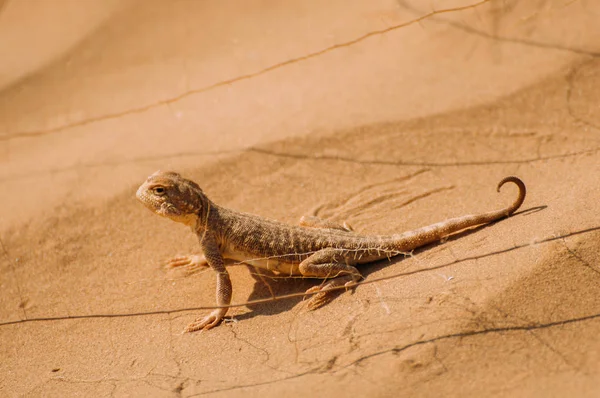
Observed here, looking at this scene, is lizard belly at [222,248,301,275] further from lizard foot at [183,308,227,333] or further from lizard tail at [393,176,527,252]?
lizard tail at [393,176,527,252]

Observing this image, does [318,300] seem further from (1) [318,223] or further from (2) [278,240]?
(1) [318,223]

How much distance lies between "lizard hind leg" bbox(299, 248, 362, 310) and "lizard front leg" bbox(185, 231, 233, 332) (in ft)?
2.59

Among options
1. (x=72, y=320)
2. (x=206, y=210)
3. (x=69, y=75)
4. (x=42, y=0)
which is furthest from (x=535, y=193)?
(x=42, y=0)

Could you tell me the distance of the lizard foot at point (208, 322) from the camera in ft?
21.3

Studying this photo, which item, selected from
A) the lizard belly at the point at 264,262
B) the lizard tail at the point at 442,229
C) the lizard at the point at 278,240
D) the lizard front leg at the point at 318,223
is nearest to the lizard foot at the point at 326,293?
the lizard at the point at 278,240

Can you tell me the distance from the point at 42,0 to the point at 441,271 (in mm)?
10108

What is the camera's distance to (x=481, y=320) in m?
5.32

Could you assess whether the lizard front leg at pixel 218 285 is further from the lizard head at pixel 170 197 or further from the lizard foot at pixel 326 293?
the lizard foot at pixel 326 293

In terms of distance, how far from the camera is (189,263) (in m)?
7.61

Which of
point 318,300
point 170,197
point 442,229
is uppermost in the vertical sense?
point 170,197

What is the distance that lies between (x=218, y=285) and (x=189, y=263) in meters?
1.08

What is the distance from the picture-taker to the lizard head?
6.68 meters

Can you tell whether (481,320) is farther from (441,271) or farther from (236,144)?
(236,144)

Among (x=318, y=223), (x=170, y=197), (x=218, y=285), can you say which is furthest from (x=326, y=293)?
(x=170, y=197)
